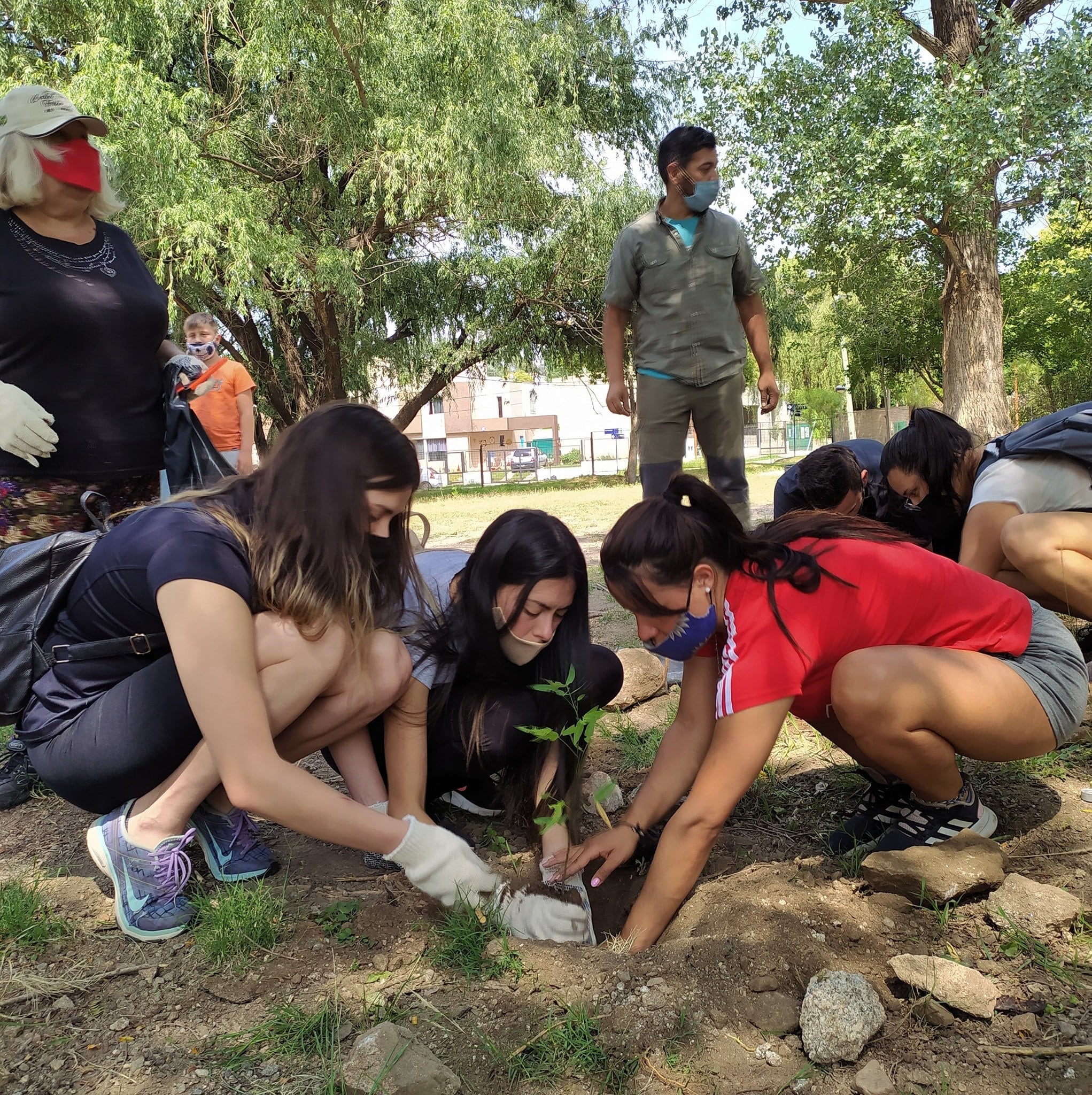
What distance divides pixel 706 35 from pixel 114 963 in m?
13.4

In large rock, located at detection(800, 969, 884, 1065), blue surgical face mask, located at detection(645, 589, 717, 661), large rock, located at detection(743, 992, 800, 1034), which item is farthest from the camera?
blue surgical face mask, located at detection(645, 589, 717, 661)

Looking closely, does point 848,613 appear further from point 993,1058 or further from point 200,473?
point 200,473

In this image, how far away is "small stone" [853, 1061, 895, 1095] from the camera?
56.9 inches

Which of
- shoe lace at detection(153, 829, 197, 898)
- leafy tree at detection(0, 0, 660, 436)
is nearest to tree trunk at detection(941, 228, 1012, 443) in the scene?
leafy tree at detection(0, 0, 660, 436)

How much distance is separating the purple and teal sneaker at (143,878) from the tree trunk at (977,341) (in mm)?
9204

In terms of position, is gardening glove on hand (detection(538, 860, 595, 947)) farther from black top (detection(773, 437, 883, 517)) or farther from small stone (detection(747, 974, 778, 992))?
black top (detection(773, 437, 883, 517))

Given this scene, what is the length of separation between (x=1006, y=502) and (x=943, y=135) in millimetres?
7739

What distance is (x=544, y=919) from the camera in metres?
2.05

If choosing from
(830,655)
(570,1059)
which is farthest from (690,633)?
(570,1059)

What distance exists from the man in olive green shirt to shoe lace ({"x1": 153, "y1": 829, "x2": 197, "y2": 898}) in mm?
2334

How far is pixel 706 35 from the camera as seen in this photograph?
40.8 ft

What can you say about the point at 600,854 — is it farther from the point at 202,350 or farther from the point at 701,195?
the point at 202,350

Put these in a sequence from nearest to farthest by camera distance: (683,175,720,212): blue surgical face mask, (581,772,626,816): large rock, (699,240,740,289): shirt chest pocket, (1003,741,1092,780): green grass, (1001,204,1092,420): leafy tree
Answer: (1003,741,1092,780): green grass
(581,772,626,816): large rock
(683,175,720,212): blue surgical face mask
(699,240,740,289): shirt chest pocket
(1001,204,1092,420): leafy tree

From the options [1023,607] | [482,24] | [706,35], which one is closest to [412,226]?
[482,24]
